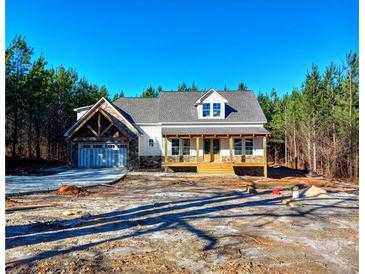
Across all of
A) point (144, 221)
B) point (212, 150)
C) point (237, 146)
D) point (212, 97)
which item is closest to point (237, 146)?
point (237, 146)

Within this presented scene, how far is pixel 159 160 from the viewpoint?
24453 mm

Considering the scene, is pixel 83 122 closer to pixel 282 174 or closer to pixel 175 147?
pixel 175 147

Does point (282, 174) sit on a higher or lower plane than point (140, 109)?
lower

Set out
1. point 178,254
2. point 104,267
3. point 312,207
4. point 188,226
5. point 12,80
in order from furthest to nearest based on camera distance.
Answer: point 12,80 < point 312,207 < point 188,226 < point 178,254 < point 104,267

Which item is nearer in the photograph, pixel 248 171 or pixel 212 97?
pixel 248 171

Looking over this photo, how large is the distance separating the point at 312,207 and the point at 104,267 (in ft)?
24.6

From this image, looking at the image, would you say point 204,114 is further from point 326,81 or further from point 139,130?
point 326,81

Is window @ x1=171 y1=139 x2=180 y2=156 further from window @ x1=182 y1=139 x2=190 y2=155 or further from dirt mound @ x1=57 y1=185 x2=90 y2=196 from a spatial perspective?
dirt mound @ x1=57 y1=185 x2=90 y2=196

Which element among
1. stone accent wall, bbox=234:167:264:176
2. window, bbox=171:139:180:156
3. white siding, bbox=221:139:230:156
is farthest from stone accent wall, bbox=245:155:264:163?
window, bbox=171:139:180:156

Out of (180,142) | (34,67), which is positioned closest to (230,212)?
(180,142)

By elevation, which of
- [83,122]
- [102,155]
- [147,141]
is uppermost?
[83,122]

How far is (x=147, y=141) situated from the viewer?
24.6m

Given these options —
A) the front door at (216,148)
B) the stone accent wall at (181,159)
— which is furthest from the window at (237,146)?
the stone accent wall at (181,159)

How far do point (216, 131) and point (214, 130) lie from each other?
14.2 inches
